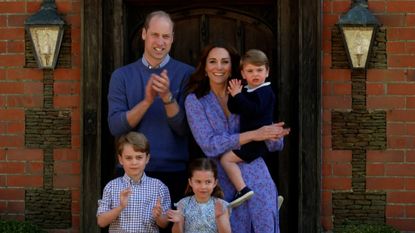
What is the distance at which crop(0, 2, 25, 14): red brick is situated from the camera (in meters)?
5.76

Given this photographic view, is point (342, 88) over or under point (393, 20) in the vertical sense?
under

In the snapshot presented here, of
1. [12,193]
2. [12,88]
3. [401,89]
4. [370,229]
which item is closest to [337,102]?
[401,89]

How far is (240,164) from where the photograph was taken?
14.5 ft

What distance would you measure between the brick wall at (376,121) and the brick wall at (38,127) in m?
1.82

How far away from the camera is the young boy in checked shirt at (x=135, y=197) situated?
13.9ft

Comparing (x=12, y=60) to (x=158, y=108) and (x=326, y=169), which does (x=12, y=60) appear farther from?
(x=326, y=169)

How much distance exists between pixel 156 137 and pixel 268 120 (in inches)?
25.8

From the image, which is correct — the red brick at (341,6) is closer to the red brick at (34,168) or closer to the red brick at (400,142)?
the red brick at (400,142)

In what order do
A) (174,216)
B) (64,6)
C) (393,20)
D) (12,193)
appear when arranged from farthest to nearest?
(12,193) < (64,6) < (393,20) < (174,216)

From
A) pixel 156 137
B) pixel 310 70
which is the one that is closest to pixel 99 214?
pixel 156 137

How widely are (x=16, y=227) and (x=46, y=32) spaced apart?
1389 mm

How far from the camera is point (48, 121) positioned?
18.9 ft

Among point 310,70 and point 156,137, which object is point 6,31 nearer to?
point 156,137

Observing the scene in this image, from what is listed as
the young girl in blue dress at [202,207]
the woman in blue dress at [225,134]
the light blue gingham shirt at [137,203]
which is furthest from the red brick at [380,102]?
the light blue gingham shirt at [137,203]
